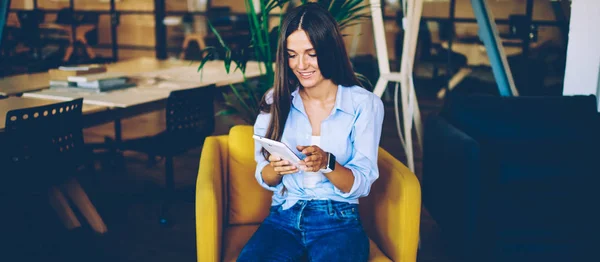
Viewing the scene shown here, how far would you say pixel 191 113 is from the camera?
11.6ft

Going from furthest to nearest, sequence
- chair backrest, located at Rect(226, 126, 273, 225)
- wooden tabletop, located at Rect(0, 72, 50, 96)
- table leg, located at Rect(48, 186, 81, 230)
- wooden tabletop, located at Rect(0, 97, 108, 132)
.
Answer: wooden tabletop, located at Rect(0, 72, 50, 96) < table leg, located at Rect(48, 186, 81, 230) < wooden tabletop, located at Rect(0, 97, 108, 132) < chair backrest, located at Rect(226, 126, 273, 225)

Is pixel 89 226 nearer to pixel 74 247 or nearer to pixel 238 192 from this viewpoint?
pixel 74 247

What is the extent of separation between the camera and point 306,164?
169 cm

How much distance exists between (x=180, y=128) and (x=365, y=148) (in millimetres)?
1820

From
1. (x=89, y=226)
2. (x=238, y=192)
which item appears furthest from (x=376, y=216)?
(x=89, y=226)

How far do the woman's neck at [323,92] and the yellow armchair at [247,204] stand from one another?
0.35 m

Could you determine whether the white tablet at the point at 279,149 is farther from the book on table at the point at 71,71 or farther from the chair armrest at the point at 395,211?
the book on table at the point at 71,71

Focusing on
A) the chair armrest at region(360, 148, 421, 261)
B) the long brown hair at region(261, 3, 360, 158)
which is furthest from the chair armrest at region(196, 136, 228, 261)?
the chair armrest at region(360, 148, 421, 261)

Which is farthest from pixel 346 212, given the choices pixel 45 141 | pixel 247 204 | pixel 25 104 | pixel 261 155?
pixel 25 104

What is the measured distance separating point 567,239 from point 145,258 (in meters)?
2.02

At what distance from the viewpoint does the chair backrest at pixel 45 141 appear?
263 cm

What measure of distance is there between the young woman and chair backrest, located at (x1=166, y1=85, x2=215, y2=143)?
4.65 feet

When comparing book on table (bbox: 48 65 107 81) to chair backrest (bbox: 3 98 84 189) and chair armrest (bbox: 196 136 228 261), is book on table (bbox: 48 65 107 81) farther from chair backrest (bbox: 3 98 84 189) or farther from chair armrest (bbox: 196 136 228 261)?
chair armrest (bbox: 196 136 228 261)

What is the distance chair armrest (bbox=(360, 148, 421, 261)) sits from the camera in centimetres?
196
